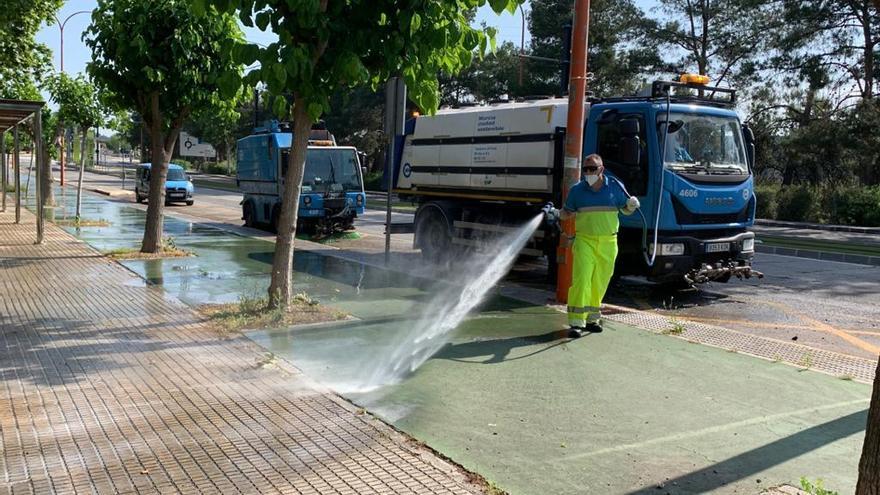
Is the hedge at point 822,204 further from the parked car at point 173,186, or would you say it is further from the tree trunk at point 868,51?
the parked car at point 173,186

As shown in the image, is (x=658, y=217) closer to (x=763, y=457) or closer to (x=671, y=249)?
(x=671, y=249)

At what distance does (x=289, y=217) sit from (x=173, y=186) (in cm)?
2390

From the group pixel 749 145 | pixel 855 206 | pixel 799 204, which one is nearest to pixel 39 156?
pixel 749 145

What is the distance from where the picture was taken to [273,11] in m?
7.28

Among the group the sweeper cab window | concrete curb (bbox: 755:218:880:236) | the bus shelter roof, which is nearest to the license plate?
the sweeper cab window

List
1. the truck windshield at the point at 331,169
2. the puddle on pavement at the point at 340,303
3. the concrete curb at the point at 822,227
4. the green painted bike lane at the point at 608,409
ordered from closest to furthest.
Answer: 1. the green painted bike lane at the point at 608,409
2. the puddle on pavement at the point at 340,303
3. the truck windshield at the point at 331,169
4. the concrete curb at the point at 822,227

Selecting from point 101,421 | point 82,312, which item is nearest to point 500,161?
point 82,312

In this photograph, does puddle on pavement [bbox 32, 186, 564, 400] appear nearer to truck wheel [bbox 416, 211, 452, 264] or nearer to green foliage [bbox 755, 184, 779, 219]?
truck wheel [bbox 416, 211, 452, 264]

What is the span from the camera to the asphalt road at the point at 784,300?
8.38m

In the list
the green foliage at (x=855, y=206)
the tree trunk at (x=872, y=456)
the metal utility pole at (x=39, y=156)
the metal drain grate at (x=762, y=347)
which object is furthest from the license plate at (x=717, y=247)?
the green foliage at (x=855, y=206)

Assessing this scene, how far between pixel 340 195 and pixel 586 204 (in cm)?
1124

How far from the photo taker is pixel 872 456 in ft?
9.25

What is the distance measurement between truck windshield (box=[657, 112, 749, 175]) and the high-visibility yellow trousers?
2498 millimetres

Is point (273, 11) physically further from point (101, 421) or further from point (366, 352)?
point (101, 421)
